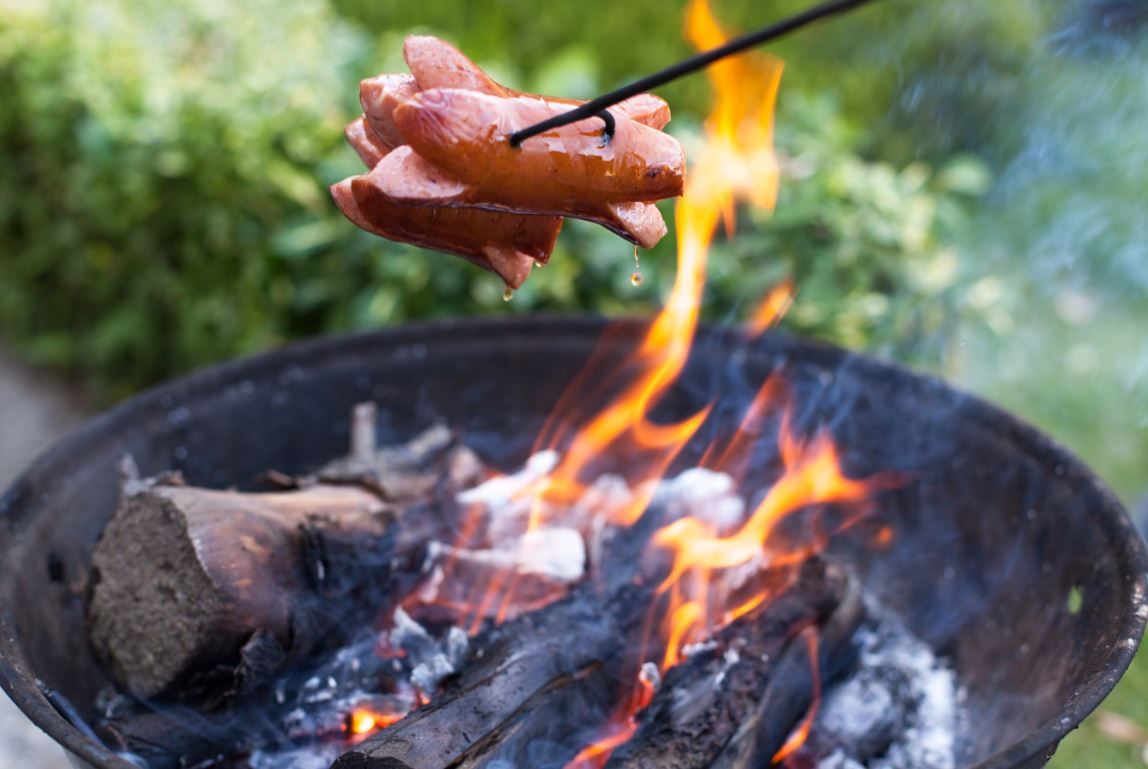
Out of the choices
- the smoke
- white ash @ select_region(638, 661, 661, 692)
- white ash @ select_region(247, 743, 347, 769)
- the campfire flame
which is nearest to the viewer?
white ash @ select_region(247, 743, 347, 769)

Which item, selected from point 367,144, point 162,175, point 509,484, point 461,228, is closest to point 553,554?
point 509,484

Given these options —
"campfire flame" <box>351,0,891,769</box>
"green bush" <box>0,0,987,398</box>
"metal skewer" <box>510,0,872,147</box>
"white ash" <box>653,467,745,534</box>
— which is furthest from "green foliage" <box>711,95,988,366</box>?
"metal skewer" <box>510,0,872,147</box>

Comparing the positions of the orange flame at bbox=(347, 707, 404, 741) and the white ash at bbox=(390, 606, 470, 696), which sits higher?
the white ash at bbox=(390, 606, 470, 696)

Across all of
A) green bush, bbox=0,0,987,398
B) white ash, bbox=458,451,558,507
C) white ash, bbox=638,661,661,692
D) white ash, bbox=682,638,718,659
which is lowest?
white ash, bbox=638,661,661,692

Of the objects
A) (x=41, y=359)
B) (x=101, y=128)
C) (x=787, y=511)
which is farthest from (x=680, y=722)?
(x=41, y=359)

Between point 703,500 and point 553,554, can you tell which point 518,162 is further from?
point 703,500

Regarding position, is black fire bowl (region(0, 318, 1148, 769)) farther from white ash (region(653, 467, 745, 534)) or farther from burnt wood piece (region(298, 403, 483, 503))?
white ash (region(653, 467, 745, 534))

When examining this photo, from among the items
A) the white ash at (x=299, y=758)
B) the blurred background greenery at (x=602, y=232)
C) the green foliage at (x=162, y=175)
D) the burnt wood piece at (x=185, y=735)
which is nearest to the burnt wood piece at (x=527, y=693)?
the white ash at (x=299, y=758)
